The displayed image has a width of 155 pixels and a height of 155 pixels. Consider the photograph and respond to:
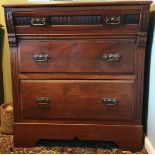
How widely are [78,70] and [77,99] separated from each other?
0.66 feet

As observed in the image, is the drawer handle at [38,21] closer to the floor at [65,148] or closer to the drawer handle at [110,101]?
the drawer handle at [110,101]

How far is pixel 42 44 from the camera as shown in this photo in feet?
5.41

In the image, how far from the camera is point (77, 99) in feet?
5.54

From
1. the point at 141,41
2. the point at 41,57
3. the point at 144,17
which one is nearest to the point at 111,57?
the point at 141,41

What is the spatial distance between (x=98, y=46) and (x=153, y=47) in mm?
371

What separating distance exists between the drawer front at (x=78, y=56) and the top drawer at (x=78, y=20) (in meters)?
0.07

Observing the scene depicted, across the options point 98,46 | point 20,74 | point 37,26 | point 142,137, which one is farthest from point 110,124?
point 37,26

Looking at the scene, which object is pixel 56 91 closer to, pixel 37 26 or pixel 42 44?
pixel 42 44

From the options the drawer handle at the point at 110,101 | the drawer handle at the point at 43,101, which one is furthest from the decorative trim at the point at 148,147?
the drawer handle at the point at 43,101

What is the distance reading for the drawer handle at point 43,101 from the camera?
1.70 meters

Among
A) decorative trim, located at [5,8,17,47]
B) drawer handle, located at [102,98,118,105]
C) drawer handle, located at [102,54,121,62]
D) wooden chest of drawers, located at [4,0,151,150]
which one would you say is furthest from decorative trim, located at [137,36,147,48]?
decorative trim, located at [5,8,17,47]

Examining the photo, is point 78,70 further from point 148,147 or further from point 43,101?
point 148,147

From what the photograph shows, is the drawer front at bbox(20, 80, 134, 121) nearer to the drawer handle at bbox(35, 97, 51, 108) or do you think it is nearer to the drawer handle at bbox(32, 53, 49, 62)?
the drawer handle at bbox(35, 97, 51, 108)

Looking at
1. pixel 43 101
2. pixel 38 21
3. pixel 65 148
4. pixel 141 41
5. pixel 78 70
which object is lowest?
pixel 65 148
